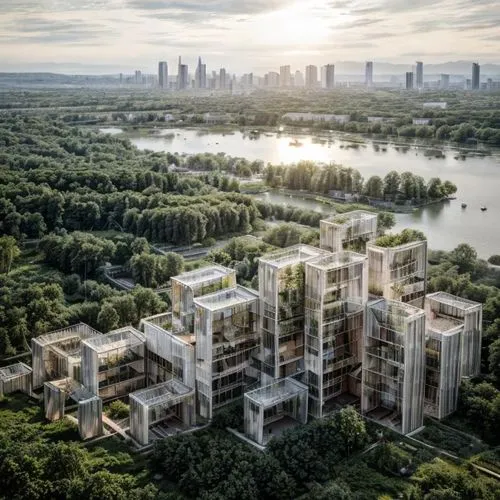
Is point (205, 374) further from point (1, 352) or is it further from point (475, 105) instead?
point (475, 105)

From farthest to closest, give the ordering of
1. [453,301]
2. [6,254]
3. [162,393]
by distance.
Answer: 1. [6,254]
2. [453,301]
3. [162,393]

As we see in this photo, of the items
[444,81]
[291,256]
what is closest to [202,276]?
[291,256]

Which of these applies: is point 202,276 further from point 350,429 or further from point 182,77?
point 182,77

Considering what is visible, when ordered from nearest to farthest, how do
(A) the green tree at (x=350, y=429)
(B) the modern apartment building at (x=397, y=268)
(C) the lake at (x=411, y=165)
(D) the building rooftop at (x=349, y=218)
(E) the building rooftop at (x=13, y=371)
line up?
(A) the green tree at (x=350, y=429) < (B) the modern apartment building at (x=397, y=268) < (E) the building rooftop at (x=13, y=371) < (D) the building rooftop at (x=349, y=218) < (C) the lake at (x=411, y=165)

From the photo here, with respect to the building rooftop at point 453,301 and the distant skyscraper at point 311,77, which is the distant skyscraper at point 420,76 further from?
the building rooftop at point 453,301

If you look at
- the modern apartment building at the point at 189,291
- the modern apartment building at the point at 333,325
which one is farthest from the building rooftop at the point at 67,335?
the modern apartment building at the point at 333,325

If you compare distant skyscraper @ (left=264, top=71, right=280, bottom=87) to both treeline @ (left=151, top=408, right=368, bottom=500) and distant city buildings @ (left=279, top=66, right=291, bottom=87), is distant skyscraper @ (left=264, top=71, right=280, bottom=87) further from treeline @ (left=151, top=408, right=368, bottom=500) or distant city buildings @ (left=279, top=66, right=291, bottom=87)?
treeline @ (left=151, top=408, right=368, bottom=500)

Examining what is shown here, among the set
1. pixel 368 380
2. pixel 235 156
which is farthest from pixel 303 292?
pixel 235 156

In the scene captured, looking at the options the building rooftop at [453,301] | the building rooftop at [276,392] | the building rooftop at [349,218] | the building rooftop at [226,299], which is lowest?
the building rooftop at [276,392]
